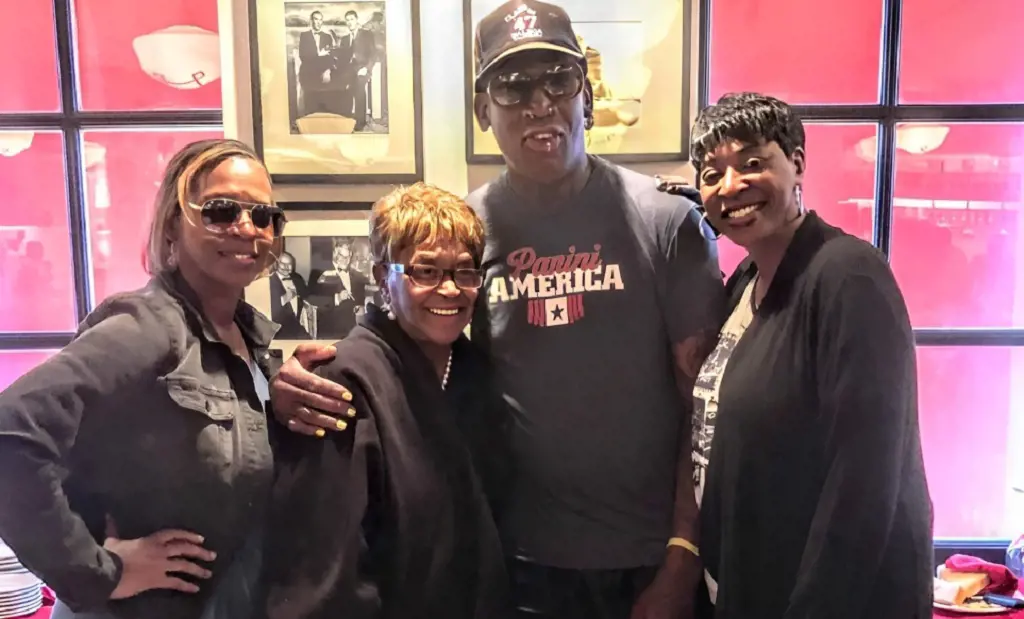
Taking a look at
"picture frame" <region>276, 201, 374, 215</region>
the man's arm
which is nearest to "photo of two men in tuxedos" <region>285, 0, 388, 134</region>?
"picture frame" <region>276, 201, 374, 215</region>

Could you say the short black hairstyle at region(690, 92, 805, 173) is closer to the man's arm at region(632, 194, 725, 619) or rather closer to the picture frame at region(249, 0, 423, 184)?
the man's arm at region(632, 194, 725, 619)

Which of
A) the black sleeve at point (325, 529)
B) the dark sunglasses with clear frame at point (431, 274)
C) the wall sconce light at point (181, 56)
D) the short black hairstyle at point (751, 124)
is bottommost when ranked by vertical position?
the black sleeve at point (325, 529)

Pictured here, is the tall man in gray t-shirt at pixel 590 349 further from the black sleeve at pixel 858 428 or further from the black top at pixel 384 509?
the black sleeve at pixel 858 428

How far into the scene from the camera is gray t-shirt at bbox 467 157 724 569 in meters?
1.50

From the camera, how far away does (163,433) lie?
1.23m

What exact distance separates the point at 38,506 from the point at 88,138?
159 cm

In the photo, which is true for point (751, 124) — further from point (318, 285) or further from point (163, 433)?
point (318, 285)

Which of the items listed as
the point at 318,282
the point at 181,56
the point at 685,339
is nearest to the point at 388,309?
the point at 685,339

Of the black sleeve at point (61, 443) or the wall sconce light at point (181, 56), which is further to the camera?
the wall sconce light at point (181, 56)

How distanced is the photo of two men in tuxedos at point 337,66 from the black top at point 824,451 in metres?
1.24

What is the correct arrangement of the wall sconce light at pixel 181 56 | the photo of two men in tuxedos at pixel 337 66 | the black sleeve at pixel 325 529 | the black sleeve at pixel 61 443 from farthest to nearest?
the wall sconce light at pixel 181 56 → the photo of two men in tuxedos at pixel 337 66 → the black sleeve at pixel 325 529 → the black sleeve at pixel 61 443

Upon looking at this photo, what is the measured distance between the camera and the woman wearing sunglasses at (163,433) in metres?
1.11

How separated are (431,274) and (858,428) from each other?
2.34 feet

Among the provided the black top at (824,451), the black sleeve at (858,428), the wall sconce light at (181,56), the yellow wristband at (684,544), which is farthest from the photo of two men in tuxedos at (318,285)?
the black sleeve at (858,428)
